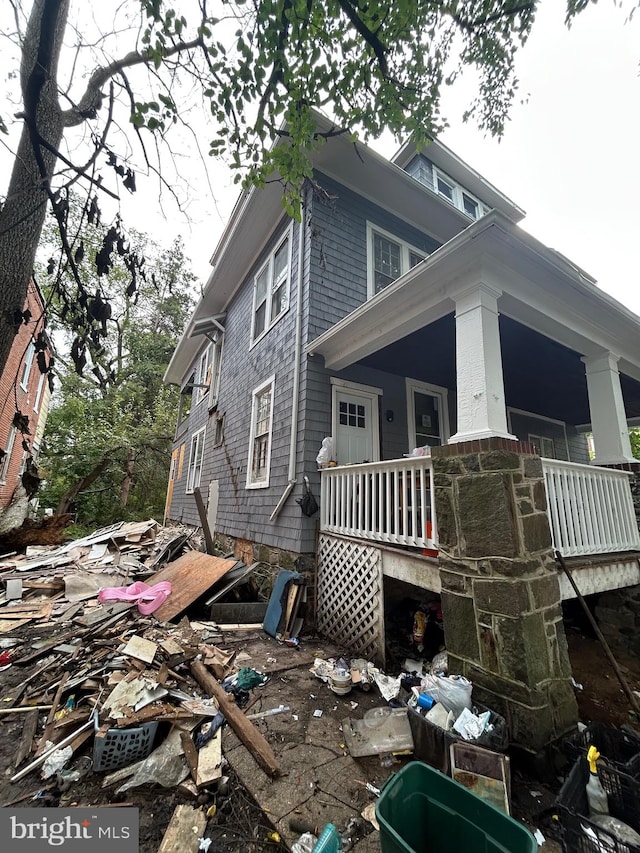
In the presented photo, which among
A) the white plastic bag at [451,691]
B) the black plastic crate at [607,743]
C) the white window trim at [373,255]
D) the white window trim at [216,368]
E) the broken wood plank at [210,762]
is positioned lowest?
the broken wood plank at [210,762]

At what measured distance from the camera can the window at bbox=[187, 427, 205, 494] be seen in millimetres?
10867

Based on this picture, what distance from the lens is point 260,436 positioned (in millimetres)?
6867

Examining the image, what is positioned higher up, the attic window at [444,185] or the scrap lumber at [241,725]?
the attic window at [444,185]

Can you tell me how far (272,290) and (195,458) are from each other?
6.38 metres

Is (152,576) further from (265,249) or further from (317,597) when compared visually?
(265,249)

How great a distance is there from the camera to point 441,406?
23.1 feet

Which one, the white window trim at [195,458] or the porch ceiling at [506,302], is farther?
the white window trim at [195,458]

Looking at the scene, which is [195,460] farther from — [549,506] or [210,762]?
[549,506]

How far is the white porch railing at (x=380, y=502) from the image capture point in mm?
3639

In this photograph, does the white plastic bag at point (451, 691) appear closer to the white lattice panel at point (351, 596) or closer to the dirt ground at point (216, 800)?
the dirt ground at point (216, 800)

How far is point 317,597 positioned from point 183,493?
28.4ft

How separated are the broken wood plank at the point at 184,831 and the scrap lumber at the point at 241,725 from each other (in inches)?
17.3

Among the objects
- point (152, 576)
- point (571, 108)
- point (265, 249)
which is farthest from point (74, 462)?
point (571, 108)

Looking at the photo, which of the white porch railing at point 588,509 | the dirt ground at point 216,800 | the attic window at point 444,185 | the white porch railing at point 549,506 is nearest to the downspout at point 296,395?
the white porch railing at point 549,506
